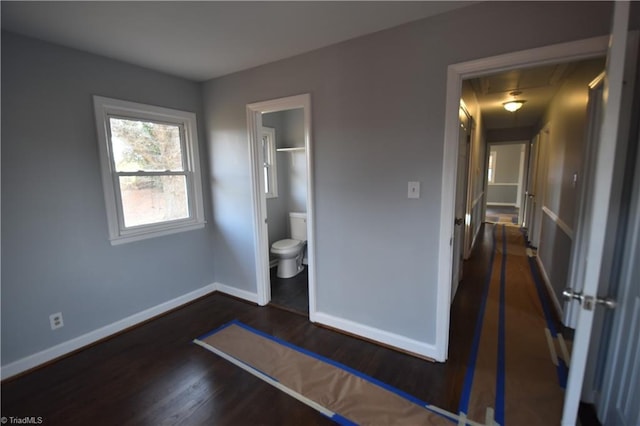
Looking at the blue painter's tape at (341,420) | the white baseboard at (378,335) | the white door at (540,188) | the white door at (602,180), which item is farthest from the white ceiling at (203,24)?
the white door at (540,188)

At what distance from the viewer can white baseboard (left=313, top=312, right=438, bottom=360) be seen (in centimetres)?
216

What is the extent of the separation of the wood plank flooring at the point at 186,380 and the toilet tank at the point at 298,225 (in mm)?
1460

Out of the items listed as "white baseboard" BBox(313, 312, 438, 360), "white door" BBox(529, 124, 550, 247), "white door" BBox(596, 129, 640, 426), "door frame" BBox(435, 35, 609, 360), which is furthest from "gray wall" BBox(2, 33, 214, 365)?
"white door" BBox(529, 124, 550, 247)

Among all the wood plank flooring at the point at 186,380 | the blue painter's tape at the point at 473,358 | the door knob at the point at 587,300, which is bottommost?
the wood plank flooring at the point at 186,380

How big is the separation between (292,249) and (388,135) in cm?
207

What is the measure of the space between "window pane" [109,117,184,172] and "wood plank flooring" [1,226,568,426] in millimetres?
1573

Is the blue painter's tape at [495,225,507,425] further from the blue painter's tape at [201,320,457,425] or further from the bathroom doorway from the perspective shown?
the bathroom doorway

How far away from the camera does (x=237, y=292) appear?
328cm

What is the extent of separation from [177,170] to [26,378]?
6.66ft

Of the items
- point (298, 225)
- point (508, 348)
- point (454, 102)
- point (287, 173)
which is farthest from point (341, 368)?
point (287, 173)

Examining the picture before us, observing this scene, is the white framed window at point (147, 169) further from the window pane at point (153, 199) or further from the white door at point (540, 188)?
the white door at point (540, 188)

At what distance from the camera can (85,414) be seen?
5.67ft

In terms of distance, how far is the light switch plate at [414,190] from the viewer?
2.04 metres

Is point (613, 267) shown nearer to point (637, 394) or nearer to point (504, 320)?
point (637, 394)
